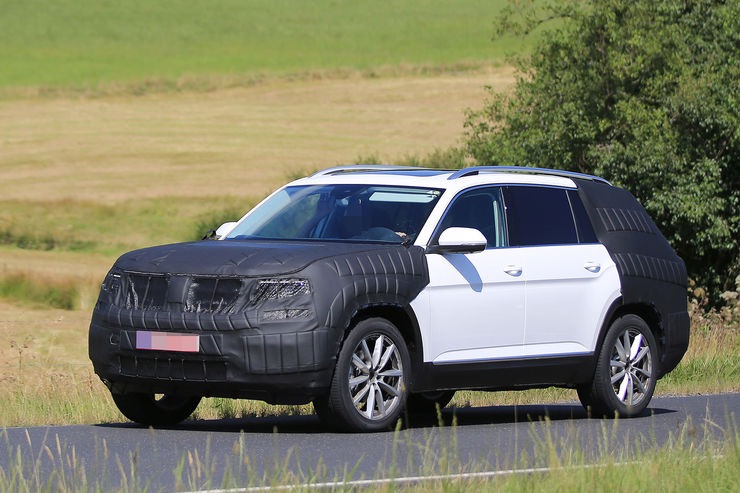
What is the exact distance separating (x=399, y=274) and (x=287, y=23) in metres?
74.6

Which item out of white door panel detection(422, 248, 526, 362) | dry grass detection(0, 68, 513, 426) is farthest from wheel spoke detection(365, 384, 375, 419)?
dry grass detection(0, 68, 513, 426)

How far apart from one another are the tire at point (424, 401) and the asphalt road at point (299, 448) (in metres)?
0.15

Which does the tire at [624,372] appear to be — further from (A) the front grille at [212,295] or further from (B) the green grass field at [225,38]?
(B) the green grass field at [225,38]

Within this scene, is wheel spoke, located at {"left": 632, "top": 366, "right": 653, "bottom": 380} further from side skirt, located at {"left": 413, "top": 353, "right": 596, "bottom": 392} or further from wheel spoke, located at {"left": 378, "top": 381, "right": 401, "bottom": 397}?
wheel spoke, located at {"left": 378, "top": 381, "right": 401, "bottom": 397}

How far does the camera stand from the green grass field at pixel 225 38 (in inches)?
2805

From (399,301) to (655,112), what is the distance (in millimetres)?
21469

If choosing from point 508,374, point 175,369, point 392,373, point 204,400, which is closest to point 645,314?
point 508,374

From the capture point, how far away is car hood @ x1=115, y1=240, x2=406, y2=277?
10453 mm

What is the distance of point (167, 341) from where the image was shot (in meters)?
10.5

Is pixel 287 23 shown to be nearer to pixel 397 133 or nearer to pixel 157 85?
pixel 157 85

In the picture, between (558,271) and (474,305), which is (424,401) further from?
(474,305)

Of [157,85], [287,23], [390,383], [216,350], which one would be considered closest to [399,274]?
[390,383]

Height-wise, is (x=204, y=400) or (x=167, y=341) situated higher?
(x=167, y=341)

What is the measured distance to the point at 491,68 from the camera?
232 feet
